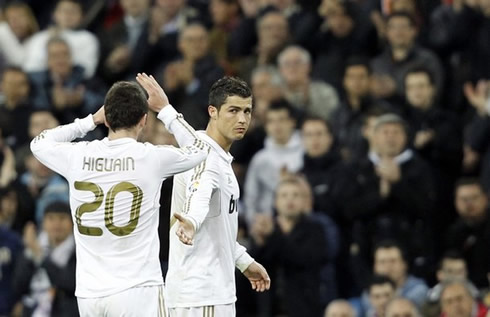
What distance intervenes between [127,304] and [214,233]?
0.87m

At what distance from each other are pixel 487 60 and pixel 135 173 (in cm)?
739

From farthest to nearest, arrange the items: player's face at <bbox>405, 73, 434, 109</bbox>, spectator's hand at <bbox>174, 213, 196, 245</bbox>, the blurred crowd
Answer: player's face at <bbox>405, 73, 434, 109</bbox>
the blurred crowd
spectator's hand at <bbox>174, 213, 196, 245</bbox>

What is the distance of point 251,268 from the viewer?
10.1 m

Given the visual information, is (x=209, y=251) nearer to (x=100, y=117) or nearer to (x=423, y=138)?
(x=100, y=117)

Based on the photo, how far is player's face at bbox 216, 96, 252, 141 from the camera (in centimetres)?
967

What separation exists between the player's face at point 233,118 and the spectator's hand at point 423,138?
213 inches

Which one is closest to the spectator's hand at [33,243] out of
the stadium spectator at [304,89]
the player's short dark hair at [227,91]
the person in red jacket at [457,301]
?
the stadium spectator at [304,89]

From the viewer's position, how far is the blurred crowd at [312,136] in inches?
558

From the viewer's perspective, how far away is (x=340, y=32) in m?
16.5

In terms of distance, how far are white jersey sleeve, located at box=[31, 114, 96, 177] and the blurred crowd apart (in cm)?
371

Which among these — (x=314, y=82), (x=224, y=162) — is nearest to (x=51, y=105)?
(x=314, y=82)

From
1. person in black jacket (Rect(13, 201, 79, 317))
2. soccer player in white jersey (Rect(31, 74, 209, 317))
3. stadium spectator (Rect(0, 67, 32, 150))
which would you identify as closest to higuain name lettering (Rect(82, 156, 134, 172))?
soccer player in white jersey (Rect(31, 74, 209, 317))

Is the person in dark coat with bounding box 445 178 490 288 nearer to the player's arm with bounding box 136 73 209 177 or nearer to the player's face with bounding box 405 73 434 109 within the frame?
the player's face with bounding box 405 73 434 109

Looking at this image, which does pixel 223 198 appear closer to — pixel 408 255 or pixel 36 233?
pixel 408 255
